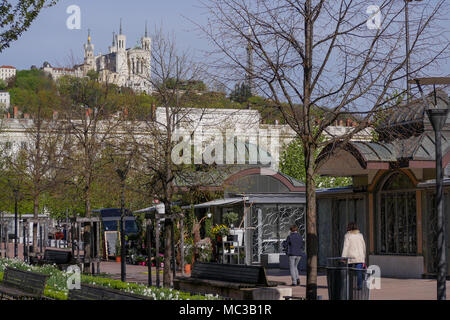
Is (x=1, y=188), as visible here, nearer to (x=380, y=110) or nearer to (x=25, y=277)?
(x=25, y=277)

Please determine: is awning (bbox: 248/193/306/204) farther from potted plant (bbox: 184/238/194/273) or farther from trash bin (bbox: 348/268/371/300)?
trash bin (bbox: 348/268/371/300)

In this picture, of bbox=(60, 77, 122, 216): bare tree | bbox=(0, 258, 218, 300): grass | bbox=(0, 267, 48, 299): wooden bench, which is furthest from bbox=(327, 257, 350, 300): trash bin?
bbox=(60, 77, 122, 216): bare tree

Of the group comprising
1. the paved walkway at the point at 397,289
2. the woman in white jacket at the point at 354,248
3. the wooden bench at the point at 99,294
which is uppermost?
the woman in white jacket at the point at 354,248

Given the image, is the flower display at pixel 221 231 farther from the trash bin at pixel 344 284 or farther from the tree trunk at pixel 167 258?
the trash bin at pixel 344 284

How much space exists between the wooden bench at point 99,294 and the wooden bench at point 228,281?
3.05m

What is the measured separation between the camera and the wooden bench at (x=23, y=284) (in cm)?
1485

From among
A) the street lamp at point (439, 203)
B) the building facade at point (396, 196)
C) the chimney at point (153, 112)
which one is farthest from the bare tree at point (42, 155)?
the street lamp at point (439, 203)

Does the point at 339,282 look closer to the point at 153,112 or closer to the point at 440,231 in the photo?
the point at 440,231

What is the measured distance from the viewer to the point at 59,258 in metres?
25.4

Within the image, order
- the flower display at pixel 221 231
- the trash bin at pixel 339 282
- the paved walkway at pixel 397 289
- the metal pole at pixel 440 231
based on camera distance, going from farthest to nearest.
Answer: the flower display at pixel 221 231, the paved walkway at pixel 397 289, the trash bin at pixel 339 282, the metal pole at pixel 440 231

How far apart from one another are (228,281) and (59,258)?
36.3 ft
